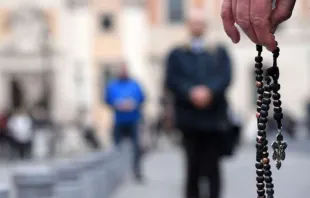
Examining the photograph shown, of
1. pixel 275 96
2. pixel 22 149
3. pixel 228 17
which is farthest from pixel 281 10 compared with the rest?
pixel 22 149

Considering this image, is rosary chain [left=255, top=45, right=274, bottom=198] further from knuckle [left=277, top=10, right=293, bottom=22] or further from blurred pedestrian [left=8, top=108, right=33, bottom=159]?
blurred pedestrian [left=8, top=108, right=33, bottom=159]

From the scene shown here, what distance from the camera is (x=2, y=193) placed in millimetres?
5285

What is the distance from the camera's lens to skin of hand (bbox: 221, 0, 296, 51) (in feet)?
10.6

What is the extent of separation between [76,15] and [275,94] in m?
33.4

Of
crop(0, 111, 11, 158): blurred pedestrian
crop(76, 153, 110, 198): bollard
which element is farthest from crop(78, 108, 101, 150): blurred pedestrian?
crop(76, 153, 110, 198): bollard

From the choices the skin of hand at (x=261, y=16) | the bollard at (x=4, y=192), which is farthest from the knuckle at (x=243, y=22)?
the bollard at (x=4, y=192)

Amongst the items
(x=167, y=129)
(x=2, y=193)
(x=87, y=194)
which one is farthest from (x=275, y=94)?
(x=167, y=129)

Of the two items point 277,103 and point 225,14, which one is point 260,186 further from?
point 225,14

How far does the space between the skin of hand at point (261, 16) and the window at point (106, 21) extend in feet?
110

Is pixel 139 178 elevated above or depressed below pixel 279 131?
below

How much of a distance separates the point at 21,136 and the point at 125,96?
13076 millimetres

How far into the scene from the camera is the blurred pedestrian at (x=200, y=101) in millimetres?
7246

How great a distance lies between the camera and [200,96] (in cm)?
720

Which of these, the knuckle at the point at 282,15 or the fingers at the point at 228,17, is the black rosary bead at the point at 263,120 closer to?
the fingers at the point at 228,17
